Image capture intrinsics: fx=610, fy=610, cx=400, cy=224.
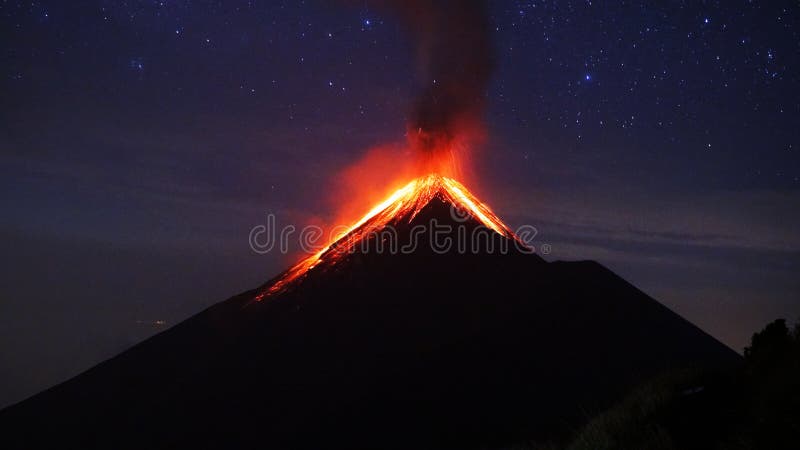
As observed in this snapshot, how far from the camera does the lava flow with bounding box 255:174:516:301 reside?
109 ft

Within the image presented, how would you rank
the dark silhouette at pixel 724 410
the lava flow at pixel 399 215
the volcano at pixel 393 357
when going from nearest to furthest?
the dark silhouette at pixel 724 410 < the volcano at pixel 393 357 < the lava flow at pixel 399 215

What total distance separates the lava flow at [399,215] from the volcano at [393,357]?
0.30m

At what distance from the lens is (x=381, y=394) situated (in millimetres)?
21047

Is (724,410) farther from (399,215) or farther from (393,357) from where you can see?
(399,215)

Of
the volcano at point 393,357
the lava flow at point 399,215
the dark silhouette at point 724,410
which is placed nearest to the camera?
the dark silhouette at point 724,410

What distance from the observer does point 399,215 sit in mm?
35594

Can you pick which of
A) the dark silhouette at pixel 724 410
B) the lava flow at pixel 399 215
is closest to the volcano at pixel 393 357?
the lava flow at pixel 399 215

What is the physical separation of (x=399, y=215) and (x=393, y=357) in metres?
13.5

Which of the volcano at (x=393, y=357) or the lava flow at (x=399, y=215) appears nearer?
the volcano at (x=393, y=357)

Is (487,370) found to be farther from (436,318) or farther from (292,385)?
(292,385)

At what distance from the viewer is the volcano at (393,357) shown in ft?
65.2

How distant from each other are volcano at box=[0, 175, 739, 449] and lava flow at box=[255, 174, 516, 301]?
303mm

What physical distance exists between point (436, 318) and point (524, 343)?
4.27m

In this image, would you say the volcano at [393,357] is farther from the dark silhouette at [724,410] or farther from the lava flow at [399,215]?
the dark silhouette at [724,410]
